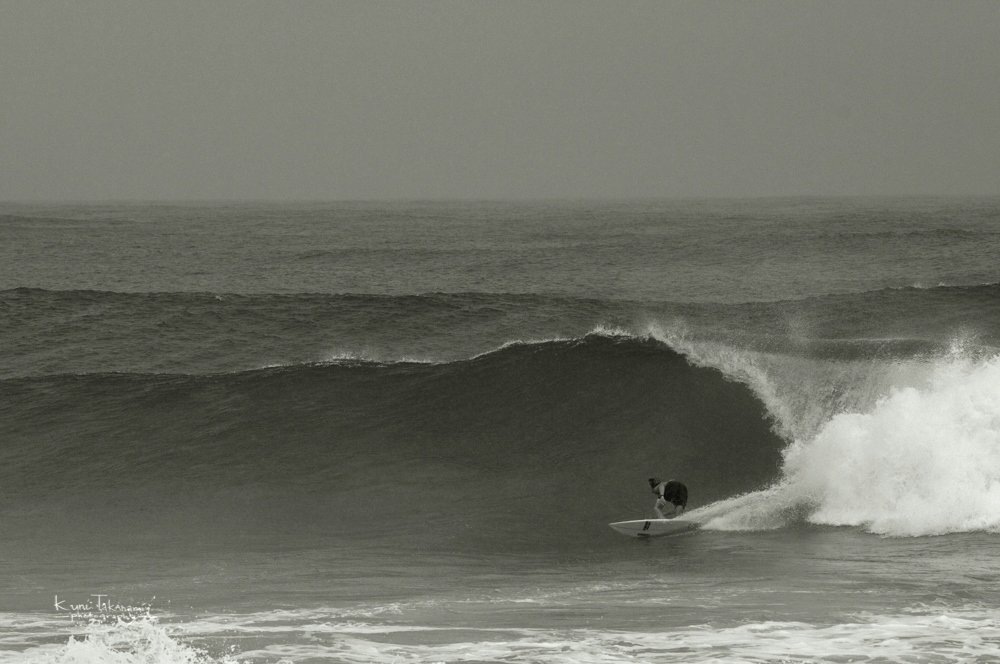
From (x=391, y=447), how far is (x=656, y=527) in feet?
17.7

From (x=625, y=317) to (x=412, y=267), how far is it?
12.9 m

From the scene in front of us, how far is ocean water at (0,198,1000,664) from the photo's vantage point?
833 centimetres

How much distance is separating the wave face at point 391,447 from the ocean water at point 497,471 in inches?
2.4

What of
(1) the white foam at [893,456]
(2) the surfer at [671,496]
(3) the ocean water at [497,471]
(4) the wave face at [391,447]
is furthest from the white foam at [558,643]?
(2) the surfer at [671,496]

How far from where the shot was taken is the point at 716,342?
19.7m

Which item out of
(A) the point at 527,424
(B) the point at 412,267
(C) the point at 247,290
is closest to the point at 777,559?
(A) the point at 527,424

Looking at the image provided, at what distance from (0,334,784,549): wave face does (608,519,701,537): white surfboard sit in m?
0.61

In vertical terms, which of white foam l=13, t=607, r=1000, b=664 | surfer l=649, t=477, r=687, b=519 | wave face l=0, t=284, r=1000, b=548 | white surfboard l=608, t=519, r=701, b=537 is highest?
wave face l=0, t=284, r=1000, b=548

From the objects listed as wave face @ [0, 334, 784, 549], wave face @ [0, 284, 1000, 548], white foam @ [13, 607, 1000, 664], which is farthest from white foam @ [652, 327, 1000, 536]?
white foam @ [13, 607, 1000, 664]

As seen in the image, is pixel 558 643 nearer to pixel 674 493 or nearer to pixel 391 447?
pixel 674 493

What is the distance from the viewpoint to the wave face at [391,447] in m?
13.1

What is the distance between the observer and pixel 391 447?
15828 millimetres

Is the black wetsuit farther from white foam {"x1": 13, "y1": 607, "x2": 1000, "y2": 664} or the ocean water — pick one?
white foam {"x1": 13, "y1": 607, "x2": 1000, "y2": 664}

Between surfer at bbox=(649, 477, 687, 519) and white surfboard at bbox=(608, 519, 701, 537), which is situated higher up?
surfer at bbox=(649, 477, 687, 519)
